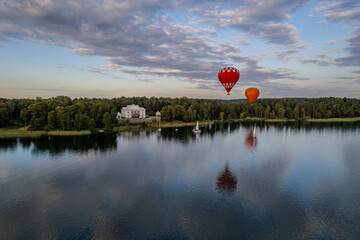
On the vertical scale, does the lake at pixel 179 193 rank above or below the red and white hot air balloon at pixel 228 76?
below

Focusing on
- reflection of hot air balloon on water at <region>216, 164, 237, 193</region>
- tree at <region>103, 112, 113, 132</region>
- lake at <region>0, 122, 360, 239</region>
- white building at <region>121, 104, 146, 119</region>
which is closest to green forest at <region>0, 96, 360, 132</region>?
tree at <region>103, 112, 113, 132</region>

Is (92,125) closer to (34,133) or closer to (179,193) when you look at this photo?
(34,133)

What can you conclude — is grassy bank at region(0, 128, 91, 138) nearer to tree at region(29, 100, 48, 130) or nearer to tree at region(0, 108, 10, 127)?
tree at region(29, 100, 48, 130)

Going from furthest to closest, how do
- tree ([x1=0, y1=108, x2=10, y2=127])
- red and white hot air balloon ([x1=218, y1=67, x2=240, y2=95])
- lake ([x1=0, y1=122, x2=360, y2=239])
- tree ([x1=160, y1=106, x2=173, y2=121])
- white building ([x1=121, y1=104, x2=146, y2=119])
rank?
1. tree ([x1=160, y1=106, x2=173, y2=121])
2. white building ([x1=121, y1=104, x2=146, y2=119])
3. tree ([x1=0, y1=108, x2=10, y2=127])
4. red and white hot air balloon ([x1=218, y1=67, x2=240, y2=95])
5. lake ([x1=0, y1=122, x2=360, y2=239])

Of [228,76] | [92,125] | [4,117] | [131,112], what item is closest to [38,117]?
[4,117]

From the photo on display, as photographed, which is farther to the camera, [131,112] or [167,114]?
[167,114]

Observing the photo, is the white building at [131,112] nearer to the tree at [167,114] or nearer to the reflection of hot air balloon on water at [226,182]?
the tree at [167,114]

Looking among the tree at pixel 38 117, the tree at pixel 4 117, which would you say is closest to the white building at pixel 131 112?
the tree at pixel 38 117
